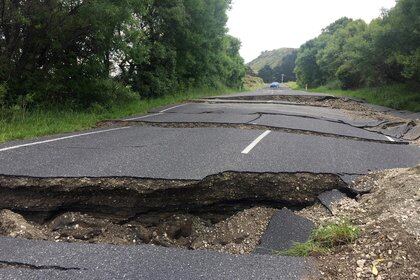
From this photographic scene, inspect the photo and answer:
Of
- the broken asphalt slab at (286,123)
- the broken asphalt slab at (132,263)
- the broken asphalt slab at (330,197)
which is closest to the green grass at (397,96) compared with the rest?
the broken asphalt slab at (286,123)

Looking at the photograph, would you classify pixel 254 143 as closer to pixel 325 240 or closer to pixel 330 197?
pixel 330 197

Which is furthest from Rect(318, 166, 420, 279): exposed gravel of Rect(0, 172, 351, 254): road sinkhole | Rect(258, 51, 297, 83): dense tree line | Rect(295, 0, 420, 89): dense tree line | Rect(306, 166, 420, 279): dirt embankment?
Rect(258, 51, 297, 83): dense tree line

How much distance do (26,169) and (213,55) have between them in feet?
72.1

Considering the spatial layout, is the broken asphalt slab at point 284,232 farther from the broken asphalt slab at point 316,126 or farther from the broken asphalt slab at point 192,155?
the broken asphalt slab at point 316,126

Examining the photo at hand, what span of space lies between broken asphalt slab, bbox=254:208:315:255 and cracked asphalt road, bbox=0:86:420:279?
0.37 m

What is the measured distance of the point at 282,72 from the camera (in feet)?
357

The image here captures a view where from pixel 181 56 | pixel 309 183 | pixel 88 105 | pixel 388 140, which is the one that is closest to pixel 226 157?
pixel 309 183

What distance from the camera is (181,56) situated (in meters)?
23.2

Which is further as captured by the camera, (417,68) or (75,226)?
(417,68)

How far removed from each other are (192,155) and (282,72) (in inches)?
4172

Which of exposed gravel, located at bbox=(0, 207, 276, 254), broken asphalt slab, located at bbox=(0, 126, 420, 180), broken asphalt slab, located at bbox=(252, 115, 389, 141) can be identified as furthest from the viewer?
broken asphalt slab, located at bbox=(252, 115, 389, 141)

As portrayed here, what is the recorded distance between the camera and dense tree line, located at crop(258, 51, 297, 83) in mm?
106188

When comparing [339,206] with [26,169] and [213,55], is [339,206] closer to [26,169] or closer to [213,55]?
[26,169]

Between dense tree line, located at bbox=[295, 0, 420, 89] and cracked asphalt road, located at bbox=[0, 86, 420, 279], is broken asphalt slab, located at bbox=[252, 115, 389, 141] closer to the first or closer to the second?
cracked asphalt road, located at bbox=[0, 86, 420, 279]
